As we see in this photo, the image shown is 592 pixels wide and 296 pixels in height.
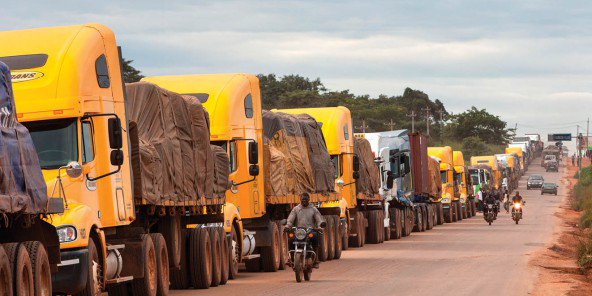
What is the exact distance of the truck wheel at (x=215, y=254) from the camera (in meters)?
21.7

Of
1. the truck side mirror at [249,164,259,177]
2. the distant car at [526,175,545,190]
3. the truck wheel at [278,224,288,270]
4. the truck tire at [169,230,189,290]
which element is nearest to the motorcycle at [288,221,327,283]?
the truck side mirror at [249,164,259,177]

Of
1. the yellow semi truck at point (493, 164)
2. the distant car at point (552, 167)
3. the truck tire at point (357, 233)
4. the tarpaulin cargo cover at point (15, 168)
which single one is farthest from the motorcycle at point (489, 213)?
the distant car at point (552, 167)

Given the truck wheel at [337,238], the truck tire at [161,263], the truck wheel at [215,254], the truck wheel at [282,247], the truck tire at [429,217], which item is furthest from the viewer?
the truck tire at [429,217]

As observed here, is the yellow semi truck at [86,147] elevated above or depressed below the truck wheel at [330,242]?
above

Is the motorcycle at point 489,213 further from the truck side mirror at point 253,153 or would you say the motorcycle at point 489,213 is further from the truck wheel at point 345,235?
the truck side mirror at point 253,153

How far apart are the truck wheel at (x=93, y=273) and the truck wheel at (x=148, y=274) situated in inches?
83.4

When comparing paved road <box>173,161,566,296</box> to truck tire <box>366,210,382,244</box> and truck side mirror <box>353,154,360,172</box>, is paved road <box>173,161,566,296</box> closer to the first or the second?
truck tire <box>366,210,382,244</box>

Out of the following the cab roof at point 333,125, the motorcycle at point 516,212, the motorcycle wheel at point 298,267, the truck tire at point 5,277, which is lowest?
the motorcycle at point 516,212

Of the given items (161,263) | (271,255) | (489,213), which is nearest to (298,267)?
(271,255)

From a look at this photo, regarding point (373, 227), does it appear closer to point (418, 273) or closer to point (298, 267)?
point (418, 273)

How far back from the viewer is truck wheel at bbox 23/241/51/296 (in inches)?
502

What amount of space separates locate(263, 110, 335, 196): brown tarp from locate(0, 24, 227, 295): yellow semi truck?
9108 mm

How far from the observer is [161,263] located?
19016mm

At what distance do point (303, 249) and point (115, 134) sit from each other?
752cm
